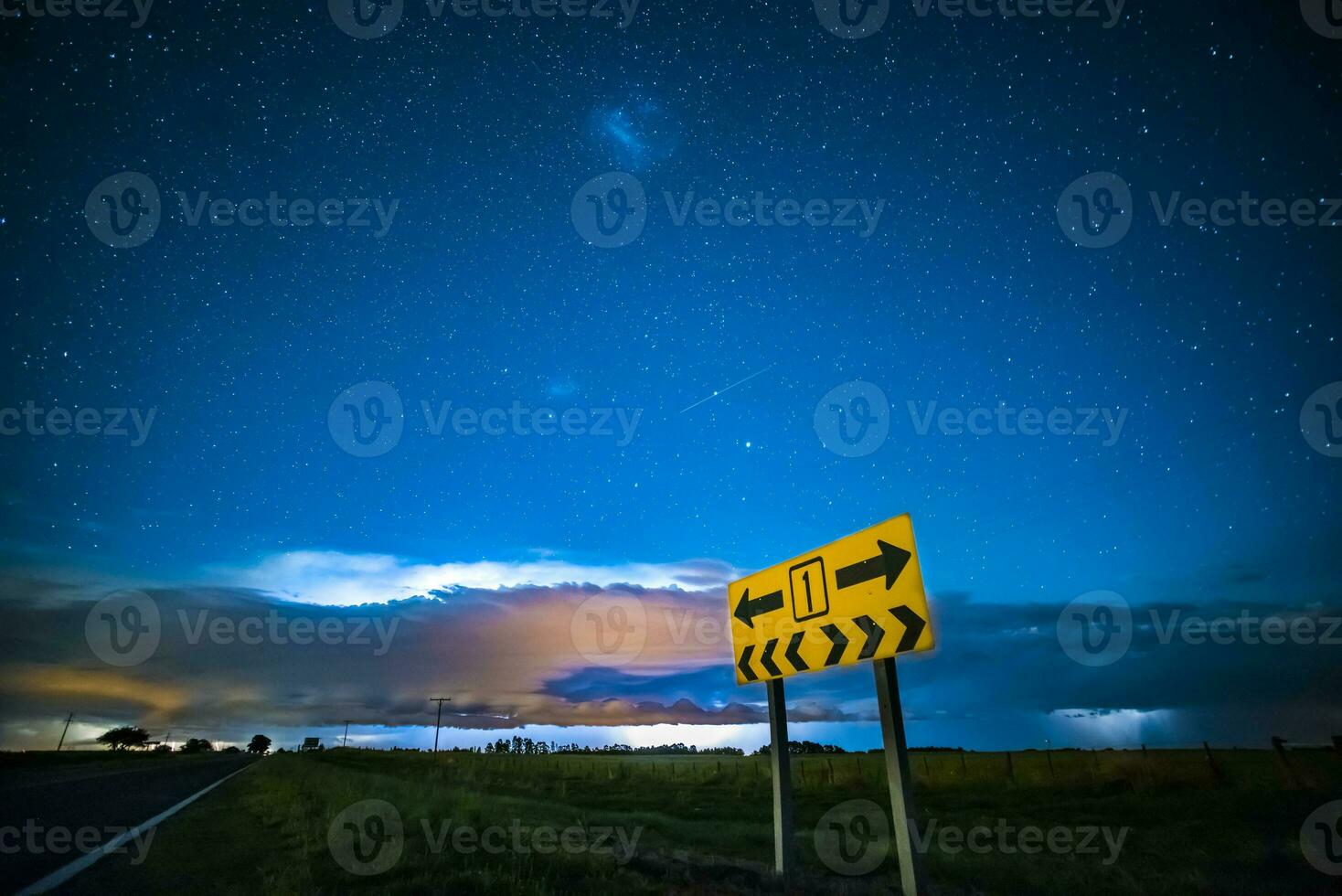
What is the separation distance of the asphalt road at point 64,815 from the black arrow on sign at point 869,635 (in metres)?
8.35

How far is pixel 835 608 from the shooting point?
7.62 metres

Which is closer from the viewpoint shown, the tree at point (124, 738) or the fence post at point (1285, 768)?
the fence post at point (1285, 768)

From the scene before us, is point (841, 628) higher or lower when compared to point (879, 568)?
lower

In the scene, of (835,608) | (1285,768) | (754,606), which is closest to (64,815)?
(754,606)

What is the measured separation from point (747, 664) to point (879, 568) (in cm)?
283

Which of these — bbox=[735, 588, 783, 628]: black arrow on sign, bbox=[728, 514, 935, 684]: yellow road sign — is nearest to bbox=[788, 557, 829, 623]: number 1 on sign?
bbox=[728, 514, 935, 684]: yellow road sign

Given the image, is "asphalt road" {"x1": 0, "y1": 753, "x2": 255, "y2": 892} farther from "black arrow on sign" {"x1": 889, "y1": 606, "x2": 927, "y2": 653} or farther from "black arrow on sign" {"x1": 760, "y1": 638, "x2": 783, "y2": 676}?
"black arrow on sign" {"x1": 889, "y1": 606, "x2": 927, "y2": 653}

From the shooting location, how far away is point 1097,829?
1605 cm

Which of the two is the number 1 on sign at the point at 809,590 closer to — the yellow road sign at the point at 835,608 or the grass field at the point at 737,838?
the yellow road sign at the point at 835,608

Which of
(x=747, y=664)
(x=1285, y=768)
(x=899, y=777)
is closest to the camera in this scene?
(x=899, y=777)

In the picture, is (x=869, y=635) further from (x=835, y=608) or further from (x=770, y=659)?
(x=770, y=659)

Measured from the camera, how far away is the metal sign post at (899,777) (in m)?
6.21

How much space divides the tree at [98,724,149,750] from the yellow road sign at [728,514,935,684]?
185m

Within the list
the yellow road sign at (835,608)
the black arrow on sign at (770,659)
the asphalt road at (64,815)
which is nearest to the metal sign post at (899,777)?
the yellow road sign at (835,608)
